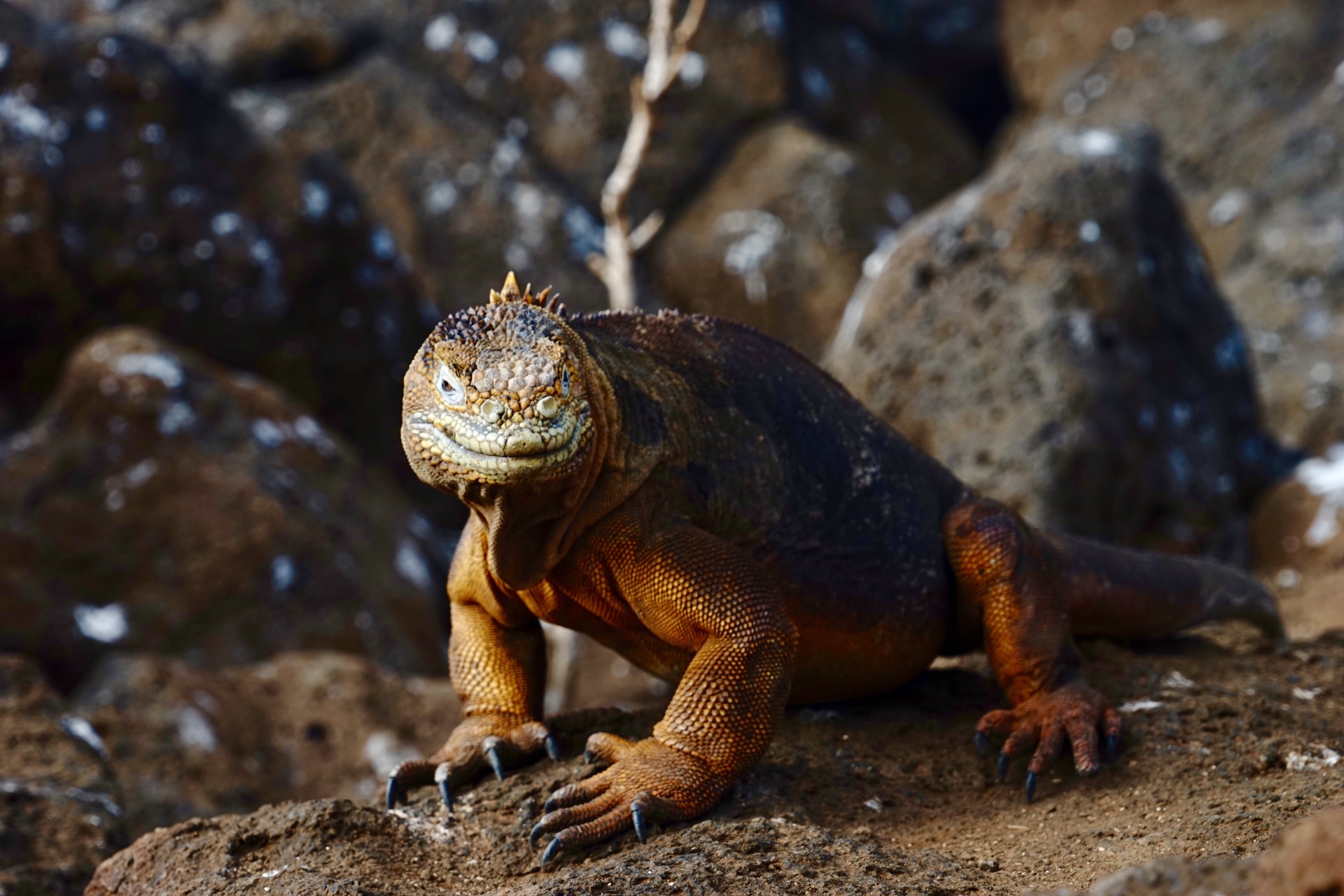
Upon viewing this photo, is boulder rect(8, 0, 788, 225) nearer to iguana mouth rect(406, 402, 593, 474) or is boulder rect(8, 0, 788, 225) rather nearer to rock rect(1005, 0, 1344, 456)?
rock rect(1005, 0, 1344, 456)

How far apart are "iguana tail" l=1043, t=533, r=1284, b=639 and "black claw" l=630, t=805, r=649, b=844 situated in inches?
67.2

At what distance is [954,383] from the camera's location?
20.1 feet

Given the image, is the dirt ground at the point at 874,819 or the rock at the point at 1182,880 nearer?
the rock at the point at 1182,880

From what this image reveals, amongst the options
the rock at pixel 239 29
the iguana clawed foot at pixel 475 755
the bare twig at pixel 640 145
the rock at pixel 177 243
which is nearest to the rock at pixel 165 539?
the rock at pixel 177 243

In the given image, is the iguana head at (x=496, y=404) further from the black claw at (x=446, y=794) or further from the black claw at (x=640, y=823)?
the black claw at (x=446, y=794)

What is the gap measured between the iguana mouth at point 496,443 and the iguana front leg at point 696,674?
41cm

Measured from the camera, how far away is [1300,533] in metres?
7.40

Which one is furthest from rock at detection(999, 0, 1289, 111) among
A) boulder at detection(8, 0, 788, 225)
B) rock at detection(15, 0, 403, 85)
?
rock at detection(15, 0, 403, 85)

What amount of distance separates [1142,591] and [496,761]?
2.11 m

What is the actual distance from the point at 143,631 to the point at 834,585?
14.9 ft

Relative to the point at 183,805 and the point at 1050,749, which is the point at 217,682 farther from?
the point at 1050,749

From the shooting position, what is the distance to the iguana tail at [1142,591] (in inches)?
159

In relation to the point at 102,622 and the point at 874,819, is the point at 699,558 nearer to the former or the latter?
the point at 874,819

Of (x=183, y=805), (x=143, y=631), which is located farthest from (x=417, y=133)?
(x=183, y=805)
